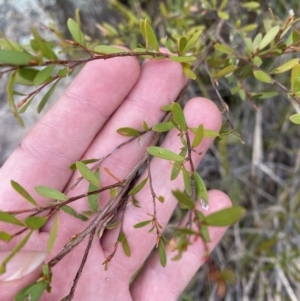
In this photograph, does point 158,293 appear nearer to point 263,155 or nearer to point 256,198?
point 256,198

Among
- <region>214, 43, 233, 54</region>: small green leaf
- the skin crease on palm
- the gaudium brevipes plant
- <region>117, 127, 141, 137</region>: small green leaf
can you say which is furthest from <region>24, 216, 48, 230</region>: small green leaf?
<region>214, 43, 233, 54</region>: small green leaf

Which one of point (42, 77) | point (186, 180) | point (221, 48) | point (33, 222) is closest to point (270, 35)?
point (221, 48)


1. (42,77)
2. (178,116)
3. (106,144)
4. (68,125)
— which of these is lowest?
(106,144)

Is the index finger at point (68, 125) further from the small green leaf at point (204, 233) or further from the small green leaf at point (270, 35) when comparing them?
the small green leaf at point (204, 233)

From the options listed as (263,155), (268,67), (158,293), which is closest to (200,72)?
(268,67)

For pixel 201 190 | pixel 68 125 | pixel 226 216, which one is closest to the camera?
pixel 226 216

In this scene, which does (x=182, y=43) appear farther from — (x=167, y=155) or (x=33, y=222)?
(x=33, y=222)
